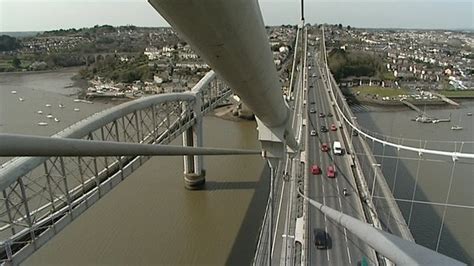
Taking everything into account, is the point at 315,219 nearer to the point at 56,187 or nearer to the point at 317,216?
the point at 317,216

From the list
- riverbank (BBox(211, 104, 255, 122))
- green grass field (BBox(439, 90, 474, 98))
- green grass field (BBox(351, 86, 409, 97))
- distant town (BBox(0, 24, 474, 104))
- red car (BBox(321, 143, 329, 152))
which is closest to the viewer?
red car (BBox(321, 143, 329, 152))

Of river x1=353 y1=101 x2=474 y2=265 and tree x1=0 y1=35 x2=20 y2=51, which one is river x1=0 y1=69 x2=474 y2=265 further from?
tree x1=0 y1=35 x2=20 y2=51

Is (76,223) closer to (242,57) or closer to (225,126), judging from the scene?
(242,57)

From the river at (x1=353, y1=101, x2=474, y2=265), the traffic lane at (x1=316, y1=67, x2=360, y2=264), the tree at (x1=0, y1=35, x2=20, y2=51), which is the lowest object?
the river at (x1=353, y1=101, x2=474, y2=265)

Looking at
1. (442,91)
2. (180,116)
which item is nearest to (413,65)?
(442,91)

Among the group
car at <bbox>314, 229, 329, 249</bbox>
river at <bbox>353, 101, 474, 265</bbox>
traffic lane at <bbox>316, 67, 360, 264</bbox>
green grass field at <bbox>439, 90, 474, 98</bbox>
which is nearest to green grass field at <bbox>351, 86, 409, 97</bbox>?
green grass field at <bbox>439, 90, 474, 98</bbox>

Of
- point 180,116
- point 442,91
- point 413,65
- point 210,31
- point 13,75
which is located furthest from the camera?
point 413,65
